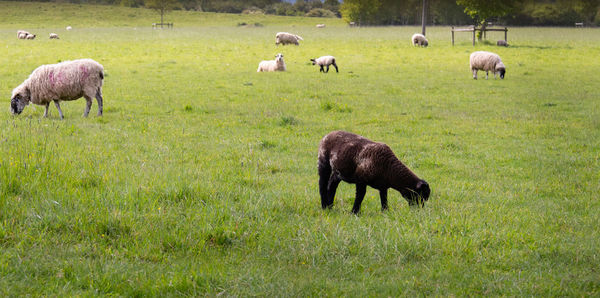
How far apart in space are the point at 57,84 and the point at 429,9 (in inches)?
3989

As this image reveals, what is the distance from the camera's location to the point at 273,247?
5266mm

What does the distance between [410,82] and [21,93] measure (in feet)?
52.6

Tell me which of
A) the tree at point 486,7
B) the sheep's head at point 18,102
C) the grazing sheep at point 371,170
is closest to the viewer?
the grazing sheep at point 371,170

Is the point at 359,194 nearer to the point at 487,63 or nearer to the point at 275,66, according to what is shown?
the point at 487,63

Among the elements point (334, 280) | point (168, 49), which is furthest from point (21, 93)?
point (168, 49)

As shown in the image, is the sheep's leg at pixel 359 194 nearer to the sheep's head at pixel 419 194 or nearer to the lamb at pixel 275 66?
the sheep's head at pixel 419 194

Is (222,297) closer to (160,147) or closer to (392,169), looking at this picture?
(392,169)

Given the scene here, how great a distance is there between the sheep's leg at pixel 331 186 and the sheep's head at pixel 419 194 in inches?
33.9

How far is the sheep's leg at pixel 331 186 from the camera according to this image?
652 cm

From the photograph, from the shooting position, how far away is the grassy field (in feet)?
15.0

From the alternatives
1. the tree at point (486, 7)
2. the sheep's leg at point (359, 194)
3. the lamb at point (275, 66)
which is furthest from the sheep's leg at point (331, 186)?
the tree at point (486, 7)

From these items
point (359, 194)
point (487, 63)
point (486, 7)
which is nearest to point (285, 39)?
point (486, 7)

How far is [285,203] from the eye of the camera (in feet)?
22.2

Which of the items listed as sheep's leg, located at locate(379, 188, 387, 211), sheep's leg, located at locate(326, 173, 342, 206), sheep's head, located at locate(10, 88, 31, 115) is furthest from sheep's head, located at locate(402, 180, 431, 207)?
sheep's head, located at locate(10, 88, 31, 115)
